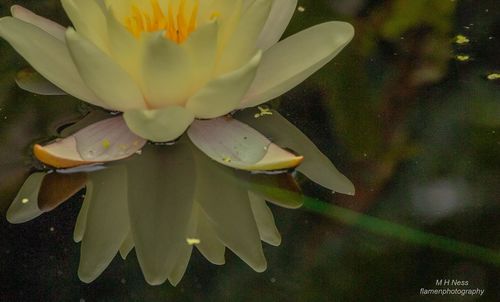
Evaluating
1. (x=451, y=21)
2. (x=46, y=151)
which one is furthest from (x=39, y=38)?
(x=451, y=21)

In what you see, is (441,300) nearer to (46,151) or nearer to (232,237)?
(232,237)

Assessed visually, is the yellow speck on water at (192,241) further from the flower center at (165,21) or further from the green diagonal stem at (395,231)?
the flower center at (165,21)

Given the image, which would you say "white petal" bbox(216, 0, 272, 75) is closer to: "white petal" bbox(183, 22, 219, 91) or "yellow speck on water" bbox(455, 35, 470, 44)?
"white petal" bbox(183, 22, 219, 91)

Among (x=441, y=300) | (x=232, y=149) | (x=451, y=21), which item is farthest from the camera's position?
(x=451, y=21)

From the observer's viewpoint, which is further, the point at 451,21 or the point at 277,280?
the point at 451,21

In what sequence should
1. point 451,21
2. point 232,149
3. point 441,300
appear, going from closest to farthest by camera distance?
1. point 441,300
2. point 232,149
3. point 451,21

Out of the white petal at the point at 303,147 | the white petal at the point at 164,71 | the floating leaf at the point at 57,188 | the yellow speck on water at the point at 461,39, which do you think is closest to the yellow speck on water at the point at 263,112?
the white petal at the point at 303,147
